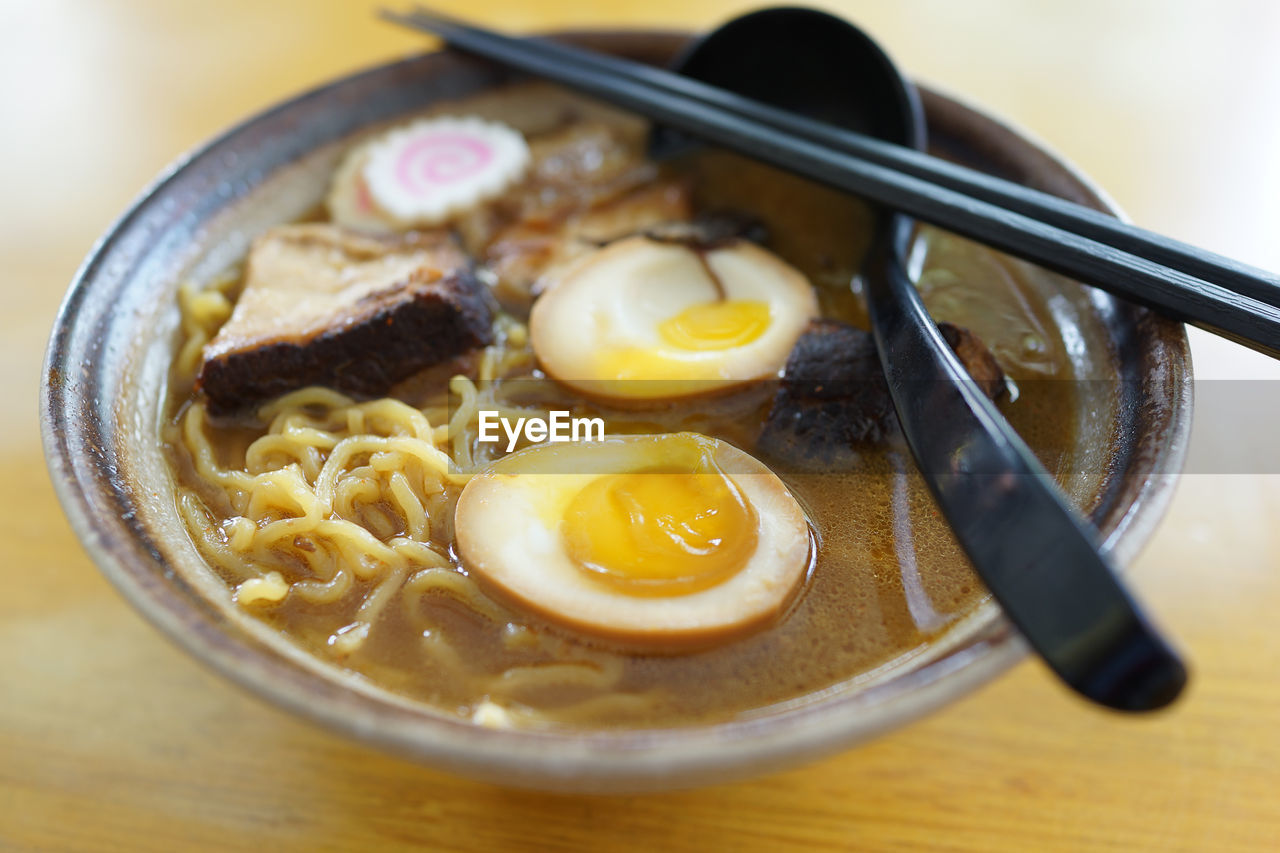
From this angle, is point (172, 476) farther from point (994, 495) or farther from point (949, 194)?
point (949, 194)

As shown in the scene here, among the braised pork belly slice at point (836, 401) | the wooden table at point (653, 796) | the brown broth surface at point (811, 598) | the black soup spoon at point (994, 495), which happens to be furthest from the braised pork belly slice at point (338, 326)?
the black soup spoon at point (994, 495)

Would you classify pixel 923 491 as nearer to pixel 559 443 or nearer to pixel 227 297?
pixel 559 443

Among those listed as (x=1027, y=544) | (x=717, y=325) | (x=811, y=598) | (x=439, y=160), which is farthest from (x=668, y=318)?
(x=1027, y=544)

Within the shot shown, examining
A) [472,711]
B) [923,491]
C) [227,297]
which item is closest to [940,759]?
[923,491]

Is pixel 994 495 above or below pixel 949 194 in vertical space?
below

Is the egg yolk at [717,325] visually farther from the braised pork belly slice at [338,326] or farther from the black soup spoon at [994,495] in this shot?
the braised pork belly slice at [338,326]

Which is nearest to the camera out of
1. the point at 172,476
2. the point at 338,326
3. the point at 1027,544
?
the point at 1027,544
